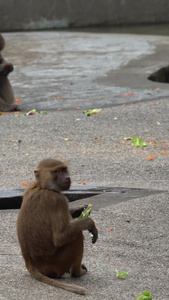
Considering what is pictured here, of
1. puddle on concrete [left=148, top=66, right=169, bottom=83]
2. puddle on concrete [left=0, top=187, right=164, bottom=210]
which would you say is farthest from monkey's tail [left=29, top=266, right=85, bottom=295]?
puddle on concrete [left=148, top=66, right=169, bottom=83]

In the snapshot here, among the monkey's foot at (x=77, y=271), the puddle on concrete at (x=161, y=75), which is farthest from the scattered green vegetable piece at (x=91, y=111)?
the monkey's foot at (x=77, y=271)

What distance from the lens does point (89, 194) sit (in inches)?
267

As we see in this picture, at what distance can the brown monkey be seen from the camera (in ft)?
14.5

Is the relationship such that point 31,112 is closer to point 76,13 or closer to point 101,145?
point 101,145

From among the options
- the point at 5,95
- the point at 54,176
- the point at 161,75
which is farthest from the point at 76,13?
the point at 54,176

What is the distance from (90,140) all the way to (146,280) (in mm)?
4520

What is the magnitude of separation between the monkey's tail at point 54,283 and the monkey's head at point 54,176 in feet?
1.89

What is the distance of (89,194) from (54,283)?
8.01ft

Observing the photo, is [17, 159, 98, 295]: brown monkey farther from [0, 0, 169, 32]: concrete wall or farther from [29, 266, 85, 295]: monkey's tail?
[0, 0, 169, 32]: concrete wall

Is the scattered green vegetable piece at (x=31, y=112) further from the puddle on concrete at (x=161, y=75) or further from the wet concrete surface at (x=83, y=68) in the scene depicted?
the puddle on concrete at (x=161, y=75)

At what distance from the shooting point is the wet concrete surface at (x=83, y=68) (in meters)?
12.0

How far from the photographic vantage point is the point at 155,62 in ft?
49.2

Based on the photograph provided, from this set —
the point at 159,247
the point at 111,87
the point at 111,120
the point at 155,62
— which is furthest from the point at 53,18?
the point at 159,247

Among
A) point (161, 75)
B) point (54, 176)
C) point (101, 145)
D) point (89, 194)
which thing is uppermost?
point (54, 176)
